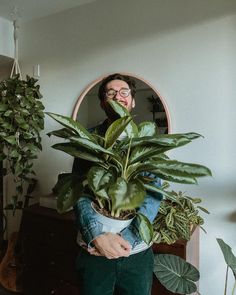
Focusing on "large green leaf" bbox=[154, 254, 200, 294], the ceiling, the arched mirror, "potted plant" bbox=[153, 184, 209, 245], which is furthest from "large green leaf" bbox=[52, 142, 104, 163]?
the ceiling

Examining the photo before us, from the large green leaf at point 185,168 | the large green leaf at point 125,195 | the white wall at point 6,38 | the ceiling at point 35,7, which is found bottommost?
the large green leaf at point 125,195

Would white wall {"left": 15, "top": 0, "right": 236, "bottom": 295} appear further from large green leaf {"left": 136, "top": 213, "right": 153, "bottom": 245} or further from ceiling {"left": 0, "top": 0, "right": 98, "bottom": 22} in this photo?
large green leaf {"left": 136, "top": 213, "right": 153, "bottom": 245}

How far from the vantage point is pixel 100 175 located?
2.69 ft

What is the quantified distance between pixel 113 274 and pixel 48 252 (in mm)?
1005

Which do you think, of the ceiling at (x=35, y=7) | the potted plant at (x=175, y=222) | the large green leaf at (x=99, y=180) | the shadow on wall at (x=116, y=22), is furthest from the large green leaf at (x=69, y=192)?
the ceiling at (x=35, y=7)

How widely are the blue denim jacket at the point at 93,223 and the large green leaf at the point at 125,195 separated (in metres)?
0.18

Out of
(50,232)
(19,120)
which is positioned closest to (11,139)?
(19,120)

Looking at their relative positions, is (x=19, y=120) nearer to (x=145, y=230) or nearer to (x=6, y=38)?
(x=6, y=38)

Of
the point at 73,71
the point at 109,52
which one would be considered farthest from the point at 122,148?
the point at 73,71

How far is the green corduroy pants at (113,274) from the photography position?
0.99m

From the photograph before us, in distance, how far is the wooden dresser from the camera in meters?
1.77

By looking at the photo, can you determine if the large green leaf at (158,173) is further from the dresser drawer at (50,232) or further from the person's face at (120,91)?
the dresser drawer at (50,232)

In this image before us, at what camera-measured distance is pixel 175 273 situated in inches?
52.1

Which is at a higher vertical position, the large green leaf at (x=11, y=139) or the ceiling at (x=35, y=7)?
the ceiling at (x=35, y=7)
